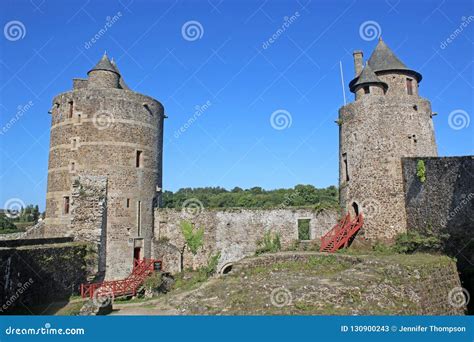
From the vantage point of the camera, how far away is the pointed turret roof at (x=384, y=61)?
19.7 metres

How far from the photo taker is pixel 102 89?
19562 mm

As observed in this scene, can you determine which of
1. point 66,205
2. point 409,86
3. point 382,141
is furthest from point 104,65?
point 409,86

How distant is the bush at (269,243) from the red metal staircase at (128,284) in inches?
231

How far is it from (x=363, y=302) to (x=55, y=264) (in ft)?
35.8

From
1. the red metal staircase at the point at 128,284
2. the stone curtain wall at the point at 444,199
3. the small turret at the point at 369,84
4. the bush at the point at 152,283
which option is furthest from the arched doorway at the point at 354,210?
the red metal staircase at the point at 128,284

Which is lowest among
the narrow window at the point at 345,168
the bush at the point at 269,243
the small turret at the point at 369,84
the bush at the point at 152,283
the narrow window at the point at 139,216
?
the bush at the point at 152,283

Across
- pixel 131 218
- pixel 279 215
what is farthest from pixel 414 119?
pixel 131 218

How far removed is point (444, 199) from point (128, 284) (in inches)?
583

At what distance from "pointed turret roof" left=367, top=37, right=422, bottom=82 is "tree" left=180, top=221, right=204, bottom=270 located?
14.0 m

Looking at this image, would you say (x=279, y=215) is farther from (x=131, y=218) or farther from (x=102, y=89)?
(x=102, y=89)

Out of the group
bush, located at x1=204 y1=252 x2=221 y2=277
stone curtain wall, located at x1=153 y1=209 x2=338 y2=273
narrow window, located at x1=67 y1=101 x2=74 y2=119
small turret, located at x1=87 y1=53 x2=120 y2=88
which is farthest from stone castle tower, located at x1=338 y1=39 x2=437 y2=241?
narrow window, located at x1=67 y1=101 x2=74 y2=119

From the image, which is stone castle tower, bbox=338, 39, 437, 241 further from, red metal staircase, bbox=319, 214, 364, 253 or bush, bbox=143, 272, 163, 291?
bush, bbox=143, 272, 163, 291

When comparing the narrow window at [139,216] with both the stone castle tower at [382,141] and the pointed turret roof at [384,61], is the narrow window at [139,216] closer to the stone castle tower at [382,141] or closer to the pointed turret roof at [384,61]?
the stone castle tower at [382,141]

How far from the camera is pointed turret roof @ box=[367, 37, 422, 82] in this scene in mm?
19734
